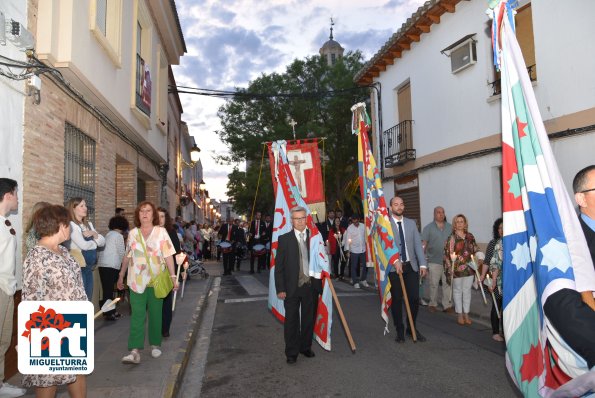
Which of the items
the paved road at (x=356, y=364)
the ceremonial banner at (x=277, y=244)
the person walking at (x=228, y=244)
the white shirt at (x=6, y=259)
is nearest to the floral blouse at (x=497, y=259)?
the paved road at (x=356, y=364)

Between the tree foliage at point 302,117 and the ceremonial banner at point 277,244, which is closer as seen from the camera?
the ceremonial banner at point 277,244

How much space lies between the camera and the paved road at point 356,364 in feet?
15.4

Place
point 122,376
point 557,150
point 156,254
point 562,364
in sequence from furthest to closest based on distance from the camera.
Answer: point 557,150, point 156,254, point 122,376, point 562,364

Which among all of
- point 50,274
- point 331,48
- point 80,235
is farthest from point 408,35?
point 331,48

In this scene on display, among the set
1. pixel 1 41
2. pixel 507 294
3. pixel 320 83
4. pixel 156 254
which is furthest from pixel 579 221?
pixel 320 83

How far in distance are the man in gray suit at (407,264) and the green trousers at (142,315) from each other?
3.02m


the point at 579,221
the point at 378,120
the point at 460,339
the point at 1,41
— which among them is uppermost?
the point at 378,120

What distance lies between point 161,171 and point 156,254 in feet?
37.9

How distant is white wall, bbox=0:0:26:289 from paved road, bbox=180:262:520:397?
2539 millimetres

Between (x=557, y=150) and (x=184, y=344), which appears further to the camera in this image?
(x=557, y=150)

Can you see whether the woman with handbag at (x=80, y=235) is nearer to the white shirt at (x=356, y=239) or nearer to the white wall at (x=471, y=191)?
the white shirt at (x=356, y=239)

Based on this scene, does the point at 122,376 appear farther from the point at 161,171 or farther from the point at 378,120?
the point at 378,120

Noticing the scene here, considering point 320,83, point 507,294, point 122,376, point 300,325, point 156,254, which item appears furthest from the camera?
point 320,83

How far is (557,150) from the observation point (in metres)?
9.10
